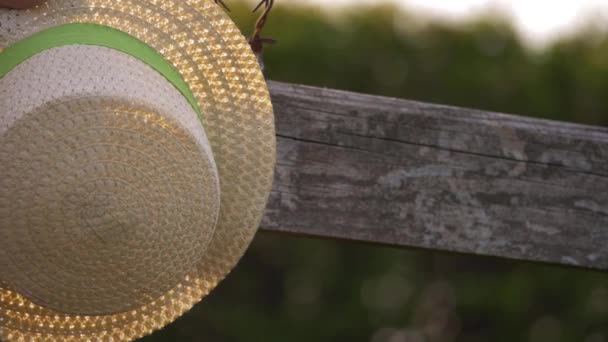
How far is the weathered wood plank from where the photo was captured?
195 centimetres

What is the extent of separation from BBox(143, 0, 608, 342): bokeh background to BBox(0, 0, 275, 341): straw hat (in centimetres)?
362

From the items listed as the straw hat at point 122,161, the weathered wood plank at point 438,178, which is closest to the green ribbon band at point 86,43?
the straw hat at point 122,161

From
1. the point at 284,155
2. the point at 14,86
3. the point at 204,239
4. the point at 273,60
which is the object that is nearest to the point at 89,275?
the point at 204,239

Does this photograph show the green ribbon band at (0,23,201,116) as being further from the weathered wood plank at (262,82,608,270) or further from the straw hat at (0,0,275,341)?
the weathered wood plank at (262,82,608,270)

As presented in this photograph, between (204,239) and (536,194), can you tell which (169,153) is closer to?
(204,239)

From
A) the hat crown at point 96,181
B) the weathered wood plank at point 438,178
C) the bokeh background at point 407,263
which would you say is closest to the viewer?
the hat crown at point 96,181

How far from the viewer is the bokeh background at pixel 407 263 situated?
5.45 m

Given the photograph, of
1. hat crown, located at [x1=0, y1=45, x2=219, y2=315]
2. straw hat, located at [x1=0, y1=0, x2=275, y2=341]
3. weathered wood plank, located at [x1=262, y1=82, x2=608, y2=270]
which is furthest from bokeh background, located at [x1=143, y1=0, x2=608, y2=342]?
hat crown, located at [x1=0, y1=45, x2=219, y2=315]

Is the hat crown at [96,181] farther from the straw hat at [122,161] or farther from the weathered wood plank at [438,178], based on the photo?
the weathered wood plank at [438,178]

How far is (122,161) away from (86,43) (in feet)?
0.67

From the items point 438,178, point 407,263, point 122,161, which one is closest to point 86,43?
point 122,161

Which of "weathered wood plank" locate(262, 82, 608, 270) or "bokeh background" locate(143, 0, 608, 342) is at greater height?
"weathered wood plank" locate(262, 82, 608, 270)

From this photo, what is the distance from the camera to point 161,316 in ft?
5.63

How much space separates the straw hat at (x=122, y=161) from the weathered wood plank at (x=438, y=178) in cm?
19
